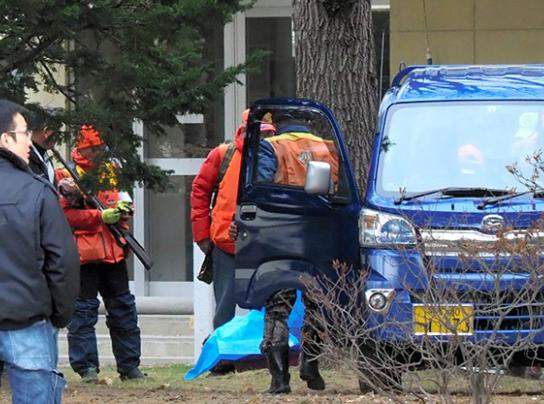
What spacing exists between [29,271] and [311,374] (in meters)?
2.95

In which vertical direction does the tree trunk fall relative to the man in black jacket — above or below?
above

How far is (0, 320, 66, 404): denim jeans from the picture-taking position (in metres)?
5.31

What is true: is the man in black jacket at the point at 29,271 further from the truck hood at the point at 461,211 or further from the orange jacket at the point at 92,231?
the orange jacket at the point at 92,231

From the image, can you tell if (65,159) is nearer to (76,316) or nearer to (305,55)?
(76,316)

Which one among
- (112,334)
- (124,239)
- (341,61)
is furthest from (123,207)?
(341,61)

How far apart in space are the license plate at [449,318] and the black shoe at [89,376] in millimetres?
3702

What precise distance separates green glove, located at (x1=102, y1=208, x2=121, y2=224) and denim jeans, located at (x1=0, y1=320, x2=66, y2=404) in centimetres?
318

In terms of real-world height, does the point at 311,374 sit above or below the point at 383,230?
below

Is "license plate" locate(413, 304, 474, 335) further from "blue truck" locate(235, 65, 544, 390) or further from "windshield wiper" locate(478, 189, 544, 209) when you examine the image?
"windshield wiper" locate(478, 189, 544, 209)

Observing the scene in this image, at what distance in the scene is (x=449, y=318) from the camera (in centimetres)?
542

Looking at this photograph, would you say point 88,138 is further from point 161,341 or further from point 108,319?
point 161,341

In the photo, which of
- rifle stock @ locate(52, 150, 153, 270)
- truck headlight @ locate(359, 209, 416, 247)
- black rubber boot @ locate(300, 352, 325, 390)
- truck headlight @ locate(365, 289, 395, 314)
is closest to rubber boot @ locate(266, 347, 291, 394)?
black rubber boot @ locate(300, 352, 325, 390)

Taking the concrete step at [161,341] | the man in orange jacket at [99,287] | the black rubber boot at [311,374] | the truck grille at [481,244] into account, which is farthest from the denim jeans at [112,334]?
the truck grille at [481,244]

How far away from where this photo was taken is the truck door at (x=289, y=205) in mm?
7676
